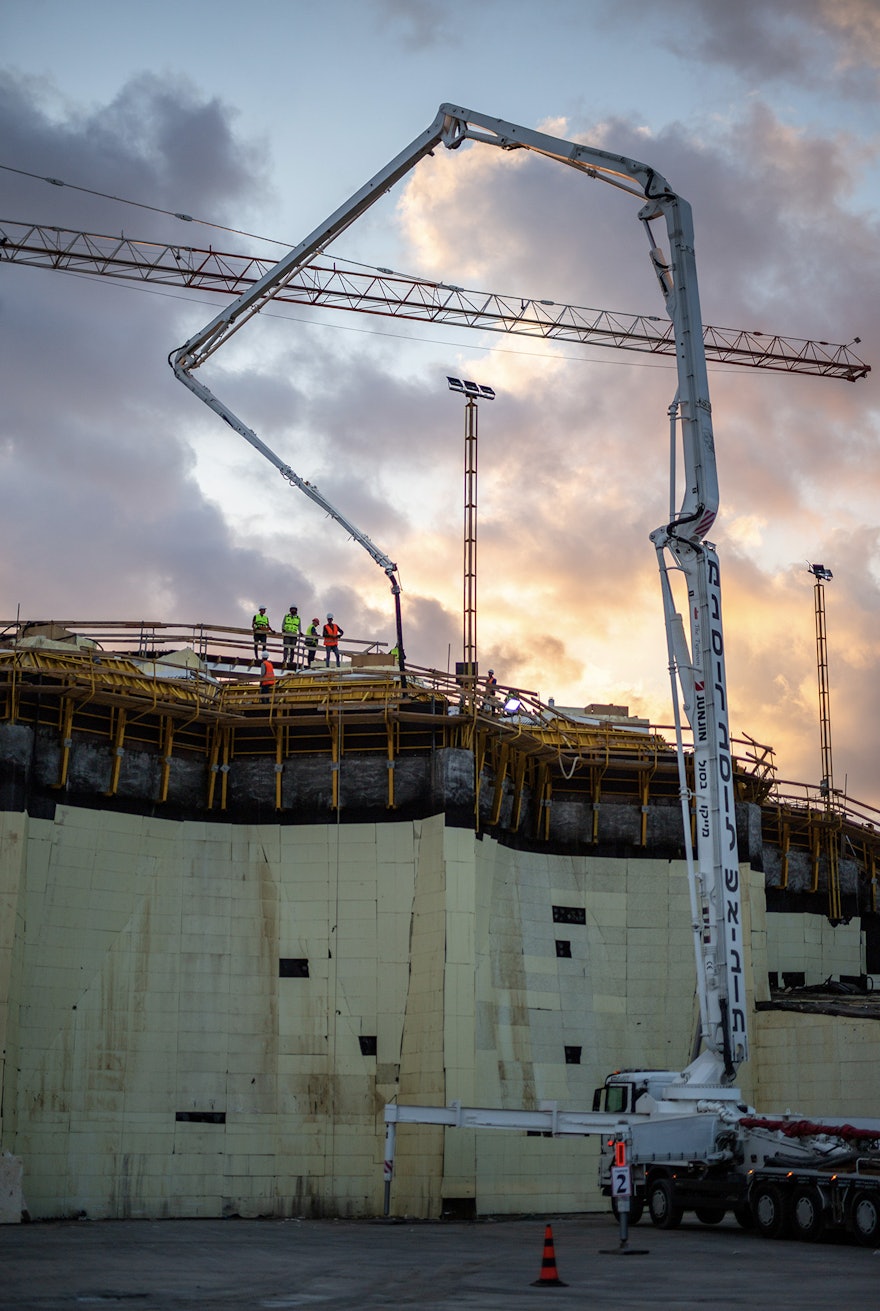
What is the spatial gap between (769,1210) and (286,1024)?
1749cm

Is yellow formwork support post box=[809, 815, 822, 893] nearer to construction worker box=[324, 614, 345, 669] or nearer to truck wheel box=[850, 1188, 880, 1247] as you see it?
construction worker box=[324, 614, 345, 669]

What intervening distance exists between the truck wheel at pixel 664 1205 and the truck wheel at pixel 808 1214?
3396mm

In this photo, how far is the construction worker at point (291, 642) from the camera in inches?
2195

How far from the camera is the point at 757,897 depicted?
5197 centimetres

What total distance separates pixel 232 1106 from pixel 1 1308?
75.7 feet

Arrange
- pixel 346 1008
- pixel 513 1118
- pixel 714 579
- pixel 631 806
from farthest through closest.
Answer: pixel 631 806 → pixel 346 1008 → pixel 714 579 → pixel 513 1118

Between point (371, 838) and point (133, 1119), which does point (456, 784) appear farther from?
point (133, 1119)

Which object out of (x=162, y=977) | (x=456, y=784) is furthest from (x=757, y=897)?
(x=162, y=977)

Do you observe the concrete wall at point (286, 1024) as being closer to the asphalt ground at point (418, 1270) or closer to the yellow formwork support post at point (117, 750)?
the yellow formwork support post at point (117, 750)

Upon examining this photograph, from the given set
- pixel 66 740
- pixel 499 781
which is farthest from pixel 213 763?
pixel 499 781

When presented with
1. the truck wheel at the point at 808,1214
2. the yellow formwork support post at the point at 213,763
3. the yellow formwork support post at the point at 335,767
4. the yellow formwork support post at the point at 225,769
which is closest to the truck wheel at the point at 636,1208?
the truck wheel at the point at 808,1214

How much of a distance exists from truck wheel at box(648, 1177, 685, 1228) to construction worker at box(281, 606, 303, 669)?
26.0 m

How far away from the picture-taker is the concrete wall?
41.6 metres

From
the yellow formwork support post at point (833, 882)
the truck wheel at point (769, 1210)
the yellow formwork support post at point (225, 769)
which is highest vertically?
the yellow formwork support post at point (225, 769)
